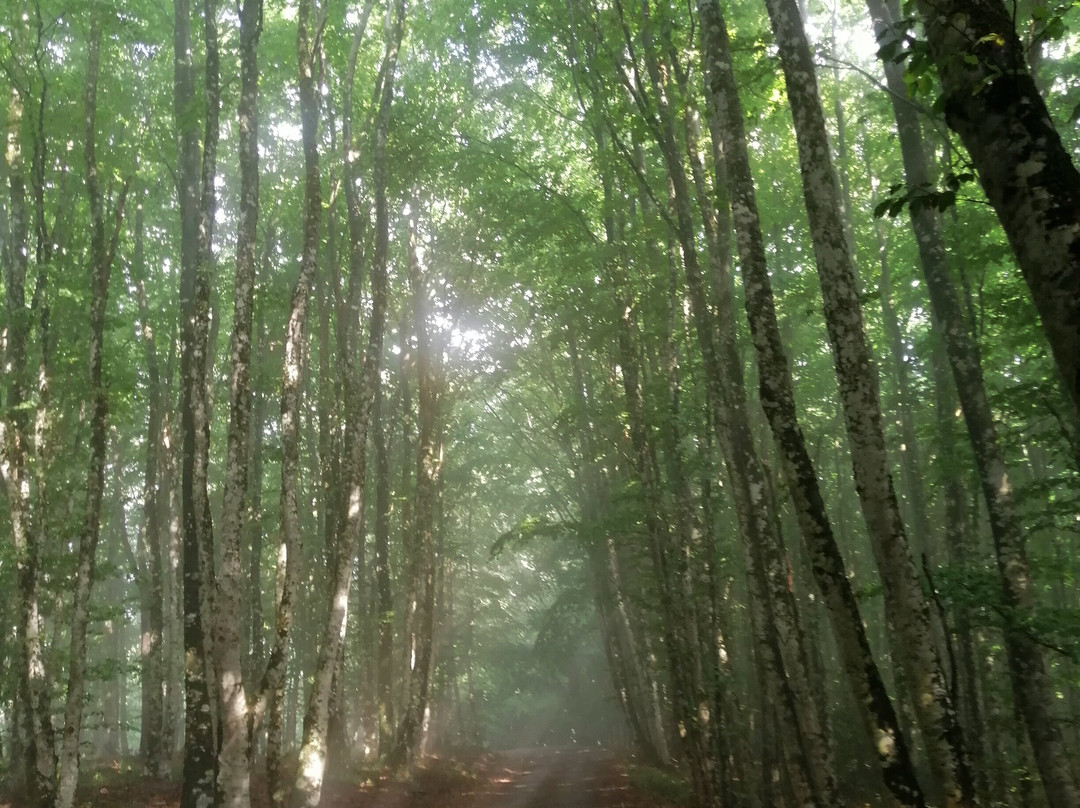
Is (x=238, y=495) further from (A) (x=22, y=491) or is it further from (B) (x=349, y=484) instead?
(A) (x=22, y=491)

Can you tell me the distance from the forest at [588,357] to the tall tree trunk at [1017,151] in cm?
2

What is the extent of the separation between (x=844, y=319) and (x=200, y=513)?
9.36 m

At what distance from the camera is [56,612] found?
15555 millimetres

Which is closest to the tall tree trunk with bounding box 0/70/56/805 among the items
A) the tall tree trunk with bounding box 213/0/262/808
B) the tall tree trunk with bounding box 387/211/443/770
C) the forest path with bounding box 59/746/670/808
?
the forest path with bounding box 59/746/670/808

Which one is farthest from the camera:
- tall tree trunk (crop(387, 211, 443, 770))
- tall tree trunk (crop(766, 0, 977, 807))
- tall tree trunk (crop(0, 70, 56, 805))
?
tall tree trunk (crop(387, 211, 443, 770))

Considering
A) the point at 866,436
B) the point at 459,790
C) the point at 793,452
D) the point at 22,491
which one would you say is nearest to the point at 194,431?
the point at 22,491

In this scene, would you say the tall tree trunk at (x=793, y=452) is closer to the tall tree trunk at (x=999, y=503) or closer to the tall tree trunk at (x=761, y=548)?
the tall tree trunk at (x=999, y=503)

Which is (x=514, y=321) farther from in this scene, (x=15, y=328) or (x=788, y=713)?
(x=788, y=713)

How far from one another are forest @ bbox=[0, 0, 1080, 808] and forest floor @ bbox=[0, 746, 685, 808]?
0.22m

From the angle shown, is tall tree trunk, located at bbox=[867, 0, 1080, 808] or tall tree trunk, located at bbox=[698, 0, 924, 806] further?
tall tree trunk, located at bbox=[867, 0, 1080, 808]

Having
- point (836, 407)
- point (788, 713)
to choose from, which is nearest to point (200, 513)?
point (788, 713)

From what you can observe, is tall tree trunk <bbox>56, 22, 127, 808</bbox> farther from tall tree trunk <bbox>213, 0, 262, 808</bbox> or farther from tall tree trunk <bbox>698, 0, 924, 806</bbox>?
tall tree trunk <bbox>698, 0, 924, 806</bbox>

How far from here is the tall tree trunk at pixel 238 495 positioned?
9992mm

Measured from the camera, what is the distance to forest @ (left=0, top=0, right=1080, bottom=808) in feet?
23.8
